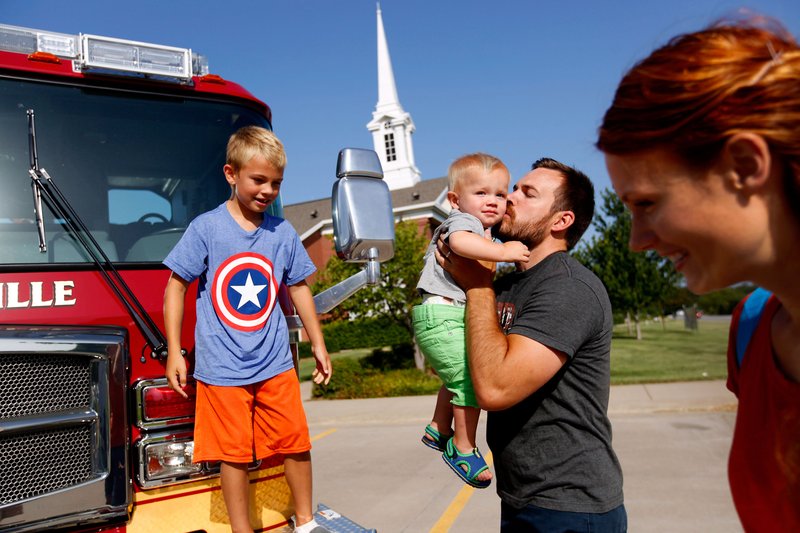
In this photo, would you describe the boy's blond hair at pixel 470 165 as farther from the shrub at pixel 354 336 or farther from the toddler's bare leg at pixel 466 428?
the shrub at pixel 354 336

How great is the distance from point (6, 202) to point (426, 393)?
10.9 m

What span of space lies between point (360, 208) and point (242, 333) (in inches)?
28.4

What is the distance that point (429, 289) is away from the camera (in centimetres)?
248

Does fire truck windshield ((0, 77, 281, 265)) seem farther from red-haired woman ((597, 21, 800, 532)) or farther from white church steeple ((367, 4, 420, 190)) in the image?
white church steeple ((367, 4, 420, 190))

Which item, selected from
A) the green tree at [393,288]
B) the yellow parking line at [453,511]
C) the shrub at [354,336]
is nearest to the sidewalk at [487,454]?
the yellow parking line at [453,511]

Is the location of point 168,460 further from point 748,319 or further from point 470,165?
point 748,319

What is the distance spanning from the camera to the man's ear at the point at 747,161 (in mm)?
925

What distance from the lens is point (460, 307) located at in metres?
2.40

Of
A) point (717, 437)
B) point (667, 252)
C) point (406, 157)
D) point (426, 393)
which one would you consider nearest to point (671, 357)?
point (426, 393)

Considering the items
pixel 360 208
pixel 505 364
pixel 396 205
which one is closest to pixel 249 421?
pixel 360 208

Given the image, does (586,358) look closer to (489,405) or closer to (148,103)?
(489,405)

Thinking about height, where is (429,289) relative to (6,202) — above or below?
below

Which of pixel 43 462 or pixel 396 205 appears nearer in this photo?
pixel 43 462

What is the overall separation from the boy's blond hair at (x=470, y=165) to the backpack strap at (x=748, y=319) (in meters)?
1.50
